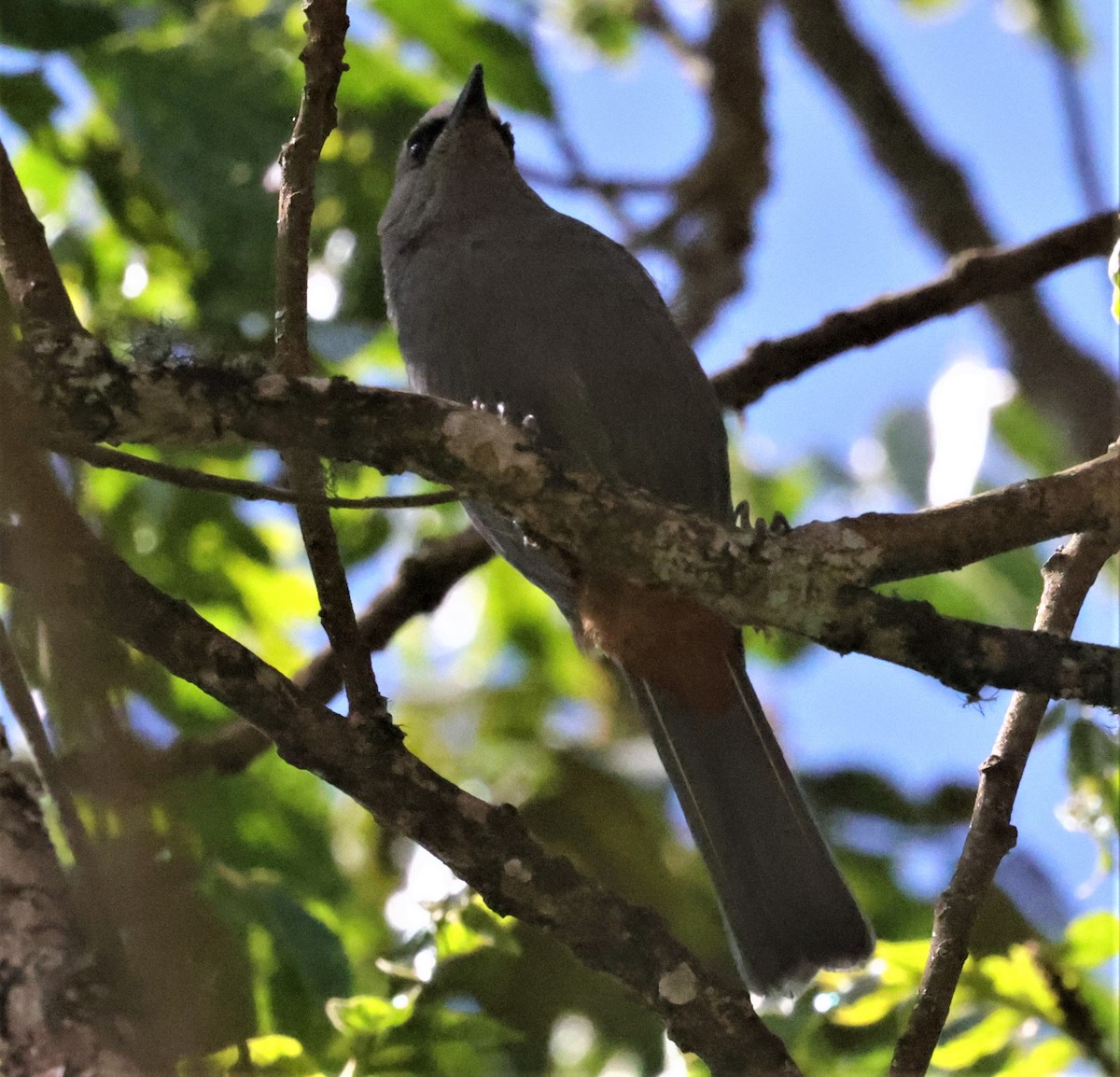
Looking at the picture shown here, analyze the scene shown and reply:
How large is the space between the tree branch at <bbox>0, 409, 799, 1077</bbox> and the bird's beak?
2.30 meters

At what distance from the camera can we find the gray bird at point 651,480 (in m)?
3.49

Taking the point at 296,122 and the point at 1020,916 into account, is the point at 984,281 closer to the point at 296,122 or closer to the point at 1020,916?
the point at 1020,916

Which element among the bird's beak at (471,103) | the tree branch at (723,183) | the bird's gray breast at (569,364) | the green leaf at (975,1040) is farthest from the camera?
the tree branch at (723,183)

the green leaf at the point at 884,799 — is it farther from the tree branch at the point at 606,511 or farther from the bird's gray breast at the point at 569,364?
the tree branch at the point at 606,511

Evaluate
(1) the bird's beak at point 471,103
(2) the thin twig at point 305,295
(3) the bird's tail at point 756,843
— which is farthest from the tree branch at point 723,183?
(2) the thin twig at point 305,295

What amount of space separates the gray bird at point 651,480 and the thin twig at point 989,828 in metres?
0.80

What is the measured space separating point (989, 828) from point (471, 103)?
2799mm

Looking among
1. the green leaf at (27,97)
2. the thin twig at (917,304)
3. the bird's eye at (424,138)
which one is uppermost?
the bird's eye at (424,138)

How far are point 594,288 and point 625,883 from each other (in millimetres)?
2007

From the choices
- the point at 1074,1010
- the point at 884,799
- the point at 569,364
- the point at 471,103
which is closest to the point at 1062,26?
the point at 471,103

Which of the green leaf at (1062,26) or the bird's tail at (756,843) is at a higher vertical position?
the green leaf at (1062,26)

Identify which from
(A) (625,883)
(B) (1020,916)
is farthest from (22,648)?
(B) (1020,916)

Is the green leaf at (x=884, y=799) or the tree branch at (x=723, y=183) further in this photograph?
the tree branch at (x=723, y=183)

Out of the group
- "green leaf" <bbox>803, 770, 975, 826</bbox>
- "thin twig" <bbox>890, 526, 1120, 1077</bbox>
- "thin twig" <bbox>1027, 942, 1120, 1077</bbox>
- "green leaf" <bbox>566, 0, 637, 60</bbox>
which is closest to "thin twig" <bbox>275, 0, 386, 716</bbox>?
"thin twig" <bbox>890, 526, 1120, 1077</bbox>
